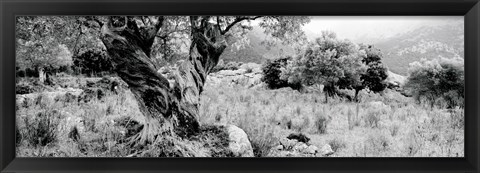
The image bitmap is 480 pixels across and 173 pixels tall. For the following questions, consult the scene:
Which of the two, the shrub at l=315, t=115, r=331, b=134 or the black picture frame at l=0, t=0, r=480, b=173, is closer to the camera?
the black picture frame at l=0, t=0, r=480, b=173

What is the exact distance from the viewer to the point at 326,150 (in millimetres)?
2068

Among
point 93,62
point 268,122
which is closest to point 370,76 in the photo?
point 268,122

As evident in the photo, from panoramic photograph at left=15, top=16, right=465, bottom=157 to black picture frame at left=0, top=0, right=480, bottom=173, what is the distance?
0.06m

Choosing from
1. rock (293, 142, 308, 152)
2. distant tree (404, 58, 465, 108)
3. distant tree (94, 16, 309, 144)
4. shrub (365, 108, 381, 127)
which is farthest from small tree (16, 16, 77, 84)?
distant tree (404, 58, 465, 108)

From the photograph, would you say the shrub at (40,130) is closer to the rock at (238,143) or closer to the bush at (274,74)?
the rock at (238,143)

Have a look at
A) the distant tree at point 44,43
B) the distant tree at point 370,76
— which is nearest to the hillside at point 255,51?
the distant tree at point 370,76

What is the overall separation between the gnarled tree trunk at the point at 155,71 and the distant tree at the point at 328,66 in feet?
1.74

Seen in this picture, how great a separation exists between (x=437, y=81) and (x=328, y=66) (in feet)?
2.31

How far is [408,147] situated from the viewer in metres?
2.05

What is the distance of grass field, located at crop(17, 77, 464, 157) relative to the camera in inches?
80.0

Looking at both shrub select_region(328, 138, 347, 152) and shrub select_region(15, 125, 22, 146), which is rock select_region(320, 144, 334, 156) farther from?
shrub select_region(15, 125, 22, 146)

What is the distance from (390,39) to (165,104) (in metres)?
1.49
